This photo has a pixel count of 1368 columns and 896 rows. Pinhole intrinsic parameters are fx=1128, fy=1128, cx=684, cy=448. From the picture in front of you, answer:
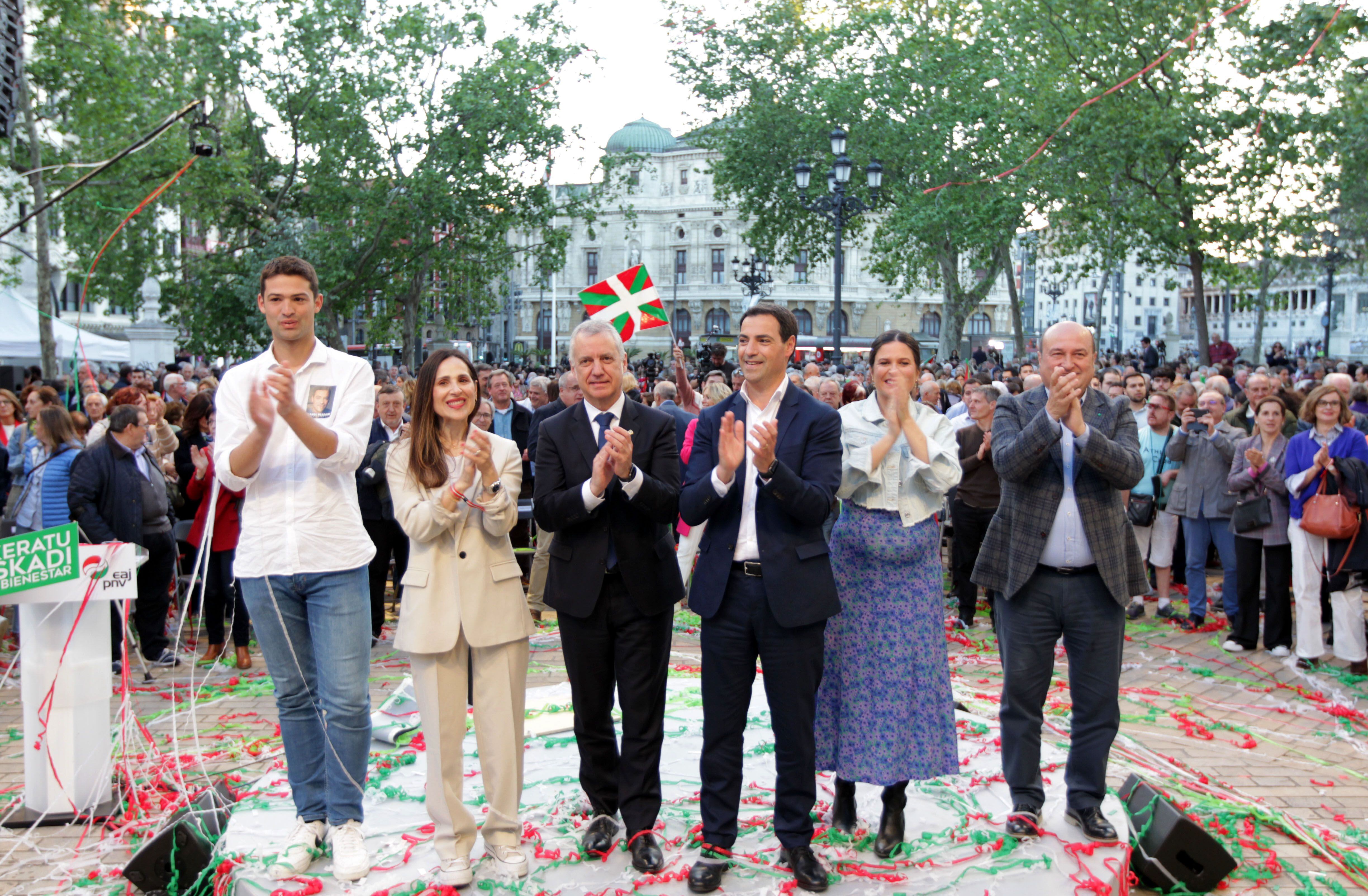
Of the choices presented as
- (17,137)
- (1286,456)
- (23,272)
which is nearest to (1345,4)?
(1286,456)

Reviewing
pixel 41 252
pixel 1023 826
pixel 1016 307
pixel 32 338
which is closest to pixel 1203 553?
pixel 1023 826

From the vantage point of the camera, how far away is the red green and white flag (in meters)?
5.50

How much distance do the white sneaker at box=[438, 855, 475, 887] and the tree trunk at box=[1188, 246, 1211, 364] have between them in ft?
71.6

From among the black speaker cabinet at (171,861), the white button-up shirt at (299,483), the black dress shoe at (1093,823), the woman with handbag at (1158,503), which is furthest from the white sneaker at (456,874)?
the woman with handbag at (1158,503)

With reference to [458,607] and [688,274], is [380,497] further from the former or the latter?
[688,274]

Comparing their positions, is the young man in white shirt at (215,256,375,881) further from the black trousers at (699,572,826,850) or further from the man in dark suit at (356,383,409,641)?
the man in dark suit at (356,383,409,641)

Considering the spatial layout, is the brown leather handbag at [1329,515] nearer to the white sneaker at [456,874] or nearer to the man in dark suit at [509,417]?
the man in dark suit at [509,417]

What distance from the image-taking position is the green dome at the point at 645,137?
304ft

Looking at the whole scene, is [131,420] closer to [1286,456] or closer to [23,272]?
[1286,456]

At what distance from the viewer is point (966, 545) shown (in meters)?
9.05

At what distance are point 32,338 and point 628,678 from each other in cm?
1926

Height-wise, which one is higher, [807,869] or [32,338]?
[32,338]

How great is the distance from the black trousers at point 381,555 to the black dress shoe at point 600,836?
4.41 metres

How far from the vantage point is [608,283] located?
18.5 ft
